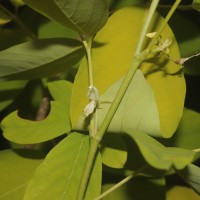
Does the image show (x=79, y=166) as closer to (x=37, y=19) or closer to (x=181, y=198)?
(x=181, y=198)

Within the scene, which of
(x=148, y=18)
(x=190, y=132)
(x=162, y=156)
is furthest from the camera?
(x=190, y=132)

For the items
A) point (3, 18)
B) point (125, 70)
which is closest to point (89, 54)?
point (125, 70)

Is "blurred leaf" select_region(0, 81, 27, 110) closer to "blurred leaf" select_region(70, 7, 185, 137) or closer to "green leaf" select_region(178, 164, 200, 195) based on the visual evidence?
"blurred leaf" select_region(70, 7, 185, 137)

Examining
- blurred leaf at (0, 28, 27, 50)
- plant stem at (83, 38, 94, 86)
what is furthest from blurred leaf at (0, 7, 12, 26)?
plant stem at (83, 38, 94, 86)

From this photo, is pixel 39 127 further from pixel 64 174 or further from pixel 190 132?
pixel 190 132

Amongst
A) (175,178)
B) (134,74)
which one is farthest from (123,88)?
(175,178)

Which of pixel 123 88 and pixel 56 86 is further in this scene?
pixel 56 86
